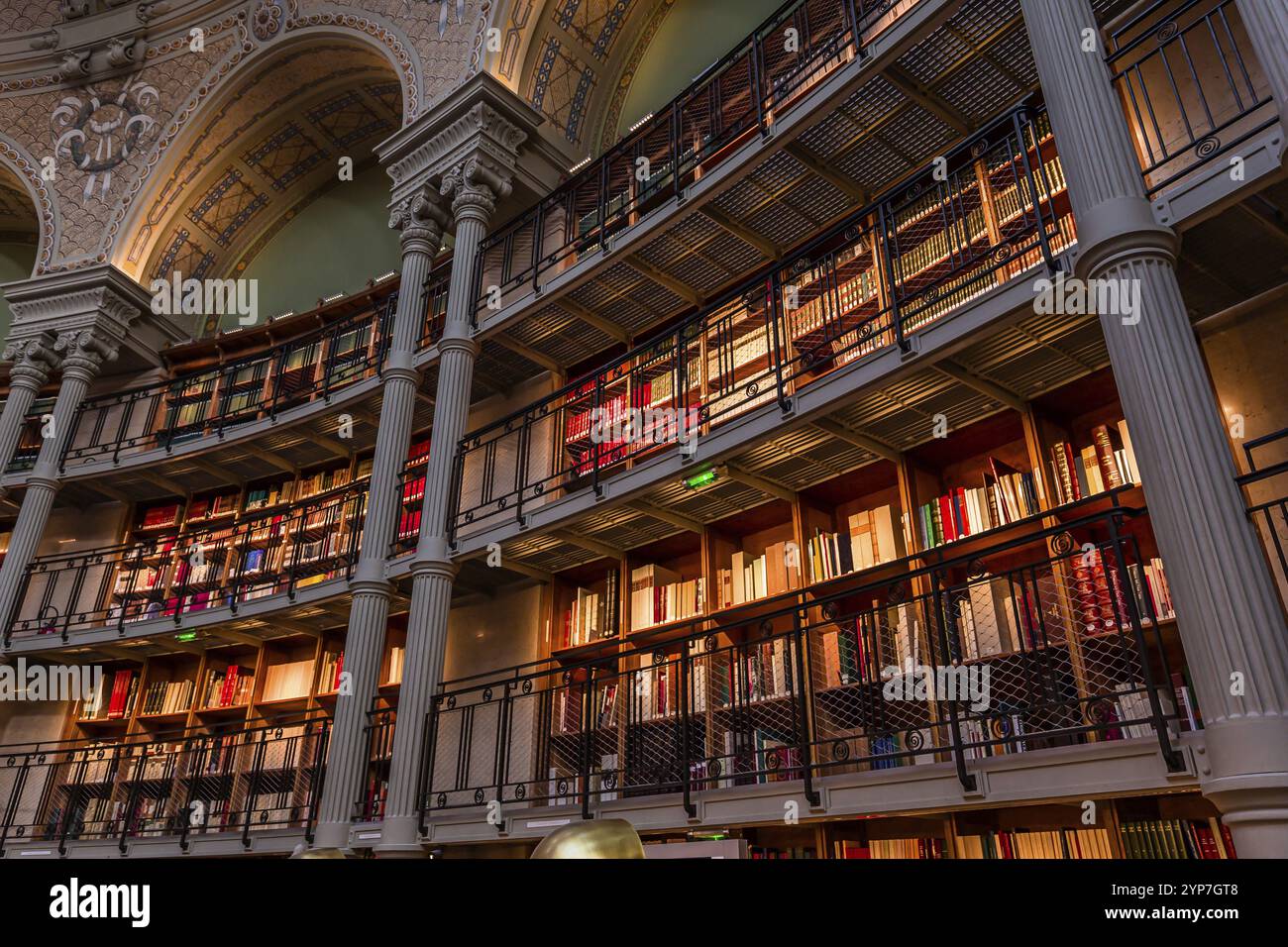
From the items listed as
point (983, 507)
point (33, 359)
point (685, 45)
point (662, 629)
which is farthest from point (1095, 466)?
point (33, 359)

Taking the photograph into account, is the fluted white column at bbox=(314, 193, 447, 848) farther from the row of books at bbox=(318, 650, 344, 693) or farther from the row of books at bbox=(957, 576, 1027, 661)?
the row of books at bbox=(957, 576, 1027, 661)

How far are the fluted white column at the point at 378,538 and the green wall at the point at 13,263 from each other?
23.6ft

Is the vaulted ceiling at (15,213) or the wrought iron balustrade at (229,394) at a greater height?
the vaulted ceiling at (15,213)

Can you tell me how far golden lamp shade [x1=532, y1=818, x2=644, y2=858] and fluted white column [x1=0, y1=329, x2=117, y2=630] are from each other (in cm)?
912

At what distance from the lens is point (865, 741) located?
422cm

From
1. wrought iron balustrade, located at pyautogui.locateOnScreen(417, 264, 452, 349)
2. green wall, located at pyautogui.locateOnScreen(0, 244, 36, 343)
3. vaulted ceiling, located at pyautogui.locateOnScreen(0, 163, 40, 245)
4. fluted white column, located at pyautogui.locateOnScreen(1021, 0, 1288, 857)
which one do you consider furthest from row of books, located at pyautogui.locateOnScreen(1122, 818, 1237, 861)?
green wall, located at pyautogui.locateOnScreen(0, 244, 36, 343)

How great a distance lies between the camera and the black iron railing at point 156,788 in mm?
6906

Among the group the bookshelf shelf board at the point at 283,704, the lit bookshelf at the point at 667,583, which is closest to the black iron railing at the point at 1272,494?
the lit bookshelf at the point at 667,583

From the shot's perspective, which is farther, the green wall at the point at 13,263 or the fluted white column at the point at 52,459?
the green wall at the point at 13,263

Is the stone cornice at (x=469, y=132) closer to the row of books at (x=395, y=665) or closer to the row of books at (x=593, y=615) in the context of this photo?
the row of books at (x=593, y=615)

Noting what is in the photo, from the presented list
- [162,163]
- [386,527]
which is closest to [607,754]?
[386,527]

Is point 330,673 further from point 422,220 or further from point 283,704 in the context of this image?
point 422,220
